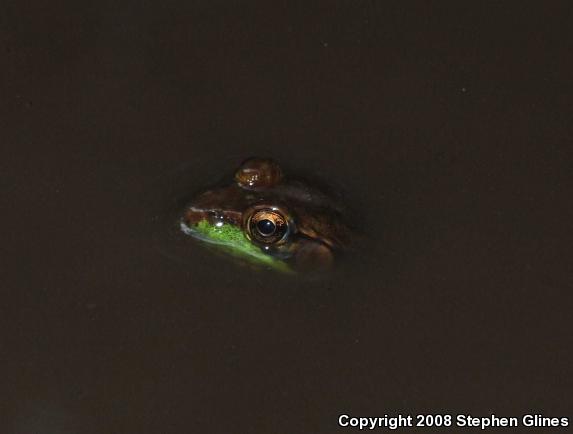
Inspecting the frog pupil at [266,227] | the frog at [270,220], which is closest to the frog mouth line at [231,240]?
the frog at [270,220]

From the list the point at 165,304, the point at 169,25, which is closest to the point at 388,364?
the point at 165,304

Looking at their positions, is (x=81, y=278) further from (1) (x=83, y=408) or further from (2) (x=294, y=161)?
(2) (x=294, y=161)

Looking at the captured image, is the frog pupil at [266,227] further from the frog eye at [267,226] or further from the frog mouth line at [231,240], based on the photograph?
the frog mouth line at [231,240]

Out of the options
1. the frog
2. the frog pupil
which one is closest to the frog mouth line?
the frog

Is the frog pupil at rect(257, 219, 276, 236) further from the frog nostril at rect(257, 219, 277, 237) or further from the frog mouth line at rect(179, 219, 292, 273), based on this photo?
the frog mouth line at rect(179, 219, 292, 273)

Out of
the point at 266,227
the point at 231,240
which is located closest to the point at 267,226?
the point at 266,227

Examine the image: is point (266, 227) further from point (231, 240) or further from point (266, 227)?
point (231, 240)
